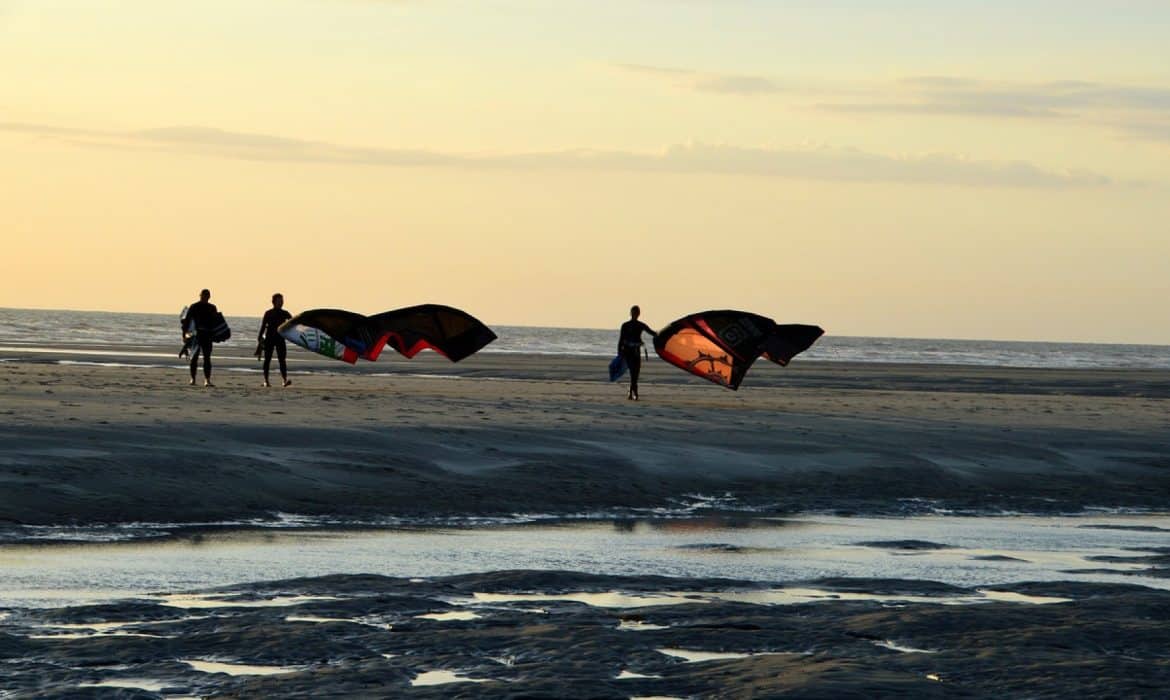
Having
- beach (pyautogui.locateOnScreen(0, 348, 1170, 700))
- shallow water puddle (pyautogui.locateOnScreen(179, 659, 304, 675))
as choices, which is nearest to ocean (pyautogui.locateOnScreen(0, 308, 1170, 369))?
beach (pyautogui.locateOnScreen(0, 348, 1170, 700))

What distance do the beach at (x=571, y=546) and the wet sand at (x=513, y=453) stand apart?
67 mm

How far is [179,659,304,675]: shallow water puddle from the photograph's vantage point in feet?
28.4

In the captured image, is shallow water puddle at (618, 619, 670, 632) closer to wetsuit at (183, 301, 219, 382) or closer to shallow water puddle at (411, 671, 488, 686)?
shallow water puddle at (411, 671, 488, 686)

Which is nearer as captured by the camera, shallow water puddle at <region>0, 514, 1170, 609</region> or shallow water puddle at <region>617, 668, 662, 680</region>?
shallow water puddle at <region>617, 668, 662, 680</region>

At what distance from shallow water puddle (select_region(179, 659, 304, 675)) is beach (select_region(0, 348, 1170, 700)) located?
3cm

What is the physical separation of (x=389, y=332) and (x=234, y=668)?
26.2 meters

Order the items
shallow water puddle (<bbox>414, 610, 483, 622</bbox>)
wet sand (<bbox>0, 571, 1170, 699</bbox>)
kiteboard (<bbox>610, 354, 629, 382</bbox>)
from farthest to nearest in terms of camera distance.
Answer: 1. kiteboard (<bbox>610, 354, 629, 382</bbox>)
2. shallow water puddle (<bbox>414, 610, 483, 622</bbox>)
3. wet sand (<bbox>0, 571, 1170, 699</bbox>)

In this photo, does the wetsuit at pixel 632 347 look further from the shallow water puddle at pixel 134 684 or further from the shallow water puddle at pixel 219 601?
the shallow water puddle at pixel 134 684

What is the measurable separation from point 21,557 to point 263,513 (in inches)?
141

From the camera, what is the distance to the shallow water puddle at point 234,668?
340 inches

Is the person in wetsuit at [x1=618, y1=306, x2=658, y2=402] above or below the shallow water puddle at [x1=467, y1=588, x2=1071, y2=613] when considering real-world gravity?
above

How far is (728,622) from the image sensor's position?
34.3 feet

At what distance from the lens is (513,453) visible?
20469mm

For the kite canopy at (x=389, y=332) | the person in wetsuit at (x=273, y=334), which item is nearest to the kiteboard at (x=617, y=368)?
the kite canopy at (x=389, y=332)
